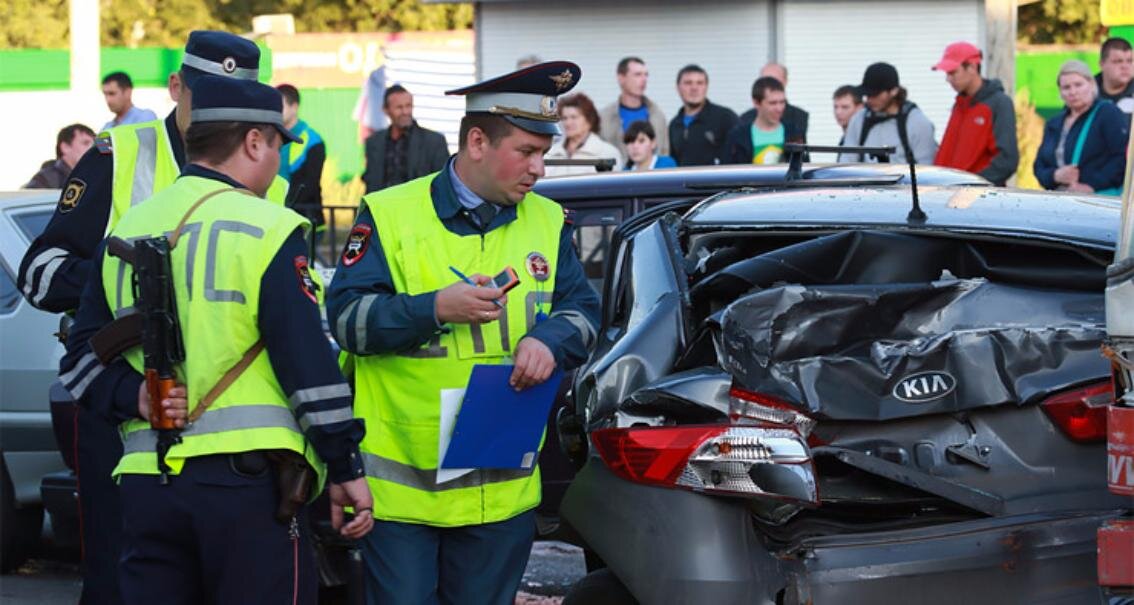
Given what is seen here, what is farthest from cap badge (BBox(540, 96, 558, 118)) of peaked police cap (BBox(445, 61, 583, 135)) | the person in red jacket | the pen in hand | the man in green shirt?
the man in green shirt

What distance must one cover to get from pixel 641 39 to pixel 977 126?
514cm

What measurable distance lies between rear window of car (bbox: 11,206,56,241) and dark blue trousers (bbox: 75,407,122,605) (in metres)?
3.13

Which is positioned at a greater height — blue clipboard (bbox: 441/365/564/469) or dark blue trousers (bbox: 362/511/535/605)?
blue clipboard (bbox: 441/365/564/469)

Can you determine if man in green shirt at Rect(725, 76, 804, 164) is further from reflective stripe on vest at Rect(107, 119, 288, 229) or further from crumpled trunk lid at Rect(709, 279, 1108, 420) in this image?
crumpled trunk lid at Rect(709, 279, 1108, 420)

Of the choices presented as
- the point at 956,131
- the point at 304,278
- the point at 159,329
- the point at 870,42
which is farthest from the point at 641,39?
the point at 159,329

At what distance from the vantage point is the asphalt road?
6797 millimetres

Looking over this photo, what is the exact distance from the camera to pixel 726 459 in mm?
3824

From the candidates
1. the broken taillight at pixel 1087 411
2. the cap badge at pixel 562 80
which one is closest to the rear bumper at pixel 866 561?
the broken taillight at pixel 1087 411

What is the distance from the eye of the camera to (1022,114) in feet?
86.3

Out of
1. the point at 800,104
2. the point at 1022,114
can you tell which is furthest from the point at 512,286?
→ the point at 1022,114

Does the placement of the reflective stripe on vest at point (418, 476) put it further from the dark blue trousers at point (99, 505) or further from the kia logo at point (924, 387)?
the kia logo at point (924, 387)

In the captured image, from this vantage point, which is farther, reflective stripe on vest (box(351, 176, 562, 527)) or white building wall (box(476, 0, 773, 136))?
white building wall (box(476, 0, 773, 136))

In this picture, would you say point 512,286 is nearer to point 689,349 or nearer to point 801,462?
point 689,349

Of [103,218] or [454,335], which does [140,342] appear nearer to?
[454,335]
